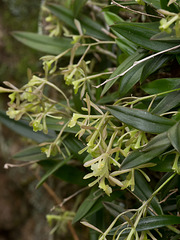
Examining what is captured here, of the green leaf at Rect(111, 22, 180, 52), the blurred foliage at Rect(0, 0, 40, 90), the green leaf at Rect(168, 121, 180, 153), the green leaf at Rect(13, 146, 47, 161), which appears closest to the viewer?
the green leaf at Rect(168, 121, 180, 153)

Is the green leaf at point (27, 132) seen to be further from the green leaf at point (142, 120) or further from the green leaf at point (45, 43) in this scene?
the green leaf at point (142, 120)

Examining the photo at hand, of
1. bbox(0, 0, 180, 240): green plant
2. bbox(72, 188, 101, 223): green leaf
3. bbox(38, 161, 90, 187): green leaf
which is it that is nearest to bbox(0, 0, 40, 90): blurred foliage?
bbox(0, 0, 180, 240): green plant

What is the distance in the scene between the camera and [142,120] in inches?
19.0

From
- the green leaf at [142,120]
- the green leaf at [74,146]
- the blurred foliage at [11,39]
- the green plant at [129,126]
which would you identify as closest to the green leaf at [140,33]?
the green plant at [129,126]

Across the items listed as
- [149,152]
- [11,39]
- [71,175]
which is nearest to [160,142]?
[149,152]

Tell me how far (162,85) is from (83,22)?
39cm

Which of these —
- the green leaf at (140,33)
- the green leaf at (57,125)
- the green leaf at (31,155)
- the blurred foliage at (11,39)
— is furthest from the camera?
the blurred foliage at (11,39)

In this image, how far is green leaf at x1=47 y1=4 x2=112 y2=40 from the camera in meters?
0.84

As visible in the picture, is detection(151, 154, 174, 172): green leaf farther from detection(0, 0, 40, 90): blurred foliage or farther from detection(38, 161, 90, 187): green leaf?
detection(0, 0, 40, 90): blurred foliage

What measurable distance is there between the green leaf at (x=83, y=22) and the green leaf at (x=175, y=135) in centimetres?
45

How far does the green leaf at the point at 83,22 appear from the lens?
84cm

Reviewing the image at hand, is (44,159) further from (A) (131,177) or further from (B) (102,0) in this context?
(B) (102,0)

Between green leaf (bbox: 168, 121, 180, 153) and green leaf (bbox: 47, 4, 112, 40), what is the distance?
448 mm

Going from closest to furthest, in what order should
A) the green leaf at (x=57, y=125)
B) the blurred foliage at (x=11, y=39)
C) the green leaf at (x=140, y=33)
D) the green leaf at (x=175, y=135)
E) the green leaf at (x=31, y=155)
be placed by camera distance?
the green leaf at (x=175, y=135)
the green leaf at (x=140, y=33)
the green leaf at (x=57, y=125)
the green leaf at (x=31, y=155)
the blurred foliage at (x=11, y=39)
